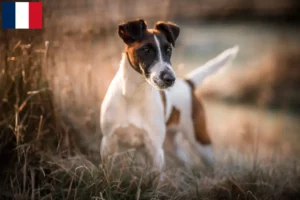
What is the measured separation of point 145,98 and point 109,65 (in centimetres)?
57

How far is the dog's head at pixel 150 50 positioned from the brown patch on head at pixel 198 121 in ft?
2.37

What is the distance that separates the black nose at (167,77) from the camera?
3.04 m

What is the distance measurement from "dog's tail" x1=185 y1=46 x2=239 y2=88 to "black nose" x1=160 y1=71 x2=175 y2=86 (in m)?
1.00

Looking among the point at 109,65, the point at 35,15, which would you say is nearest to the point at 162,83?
the point at 109,65

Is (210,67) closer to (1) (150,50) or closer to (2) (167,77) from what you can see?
(1) (150,50)

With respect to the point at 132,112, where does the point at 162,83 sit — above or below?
above

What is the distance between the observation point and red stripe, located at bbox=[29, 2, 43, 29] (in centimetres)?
348

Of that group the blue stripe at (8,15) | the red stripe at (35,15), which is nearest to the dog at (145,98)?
the red stripe at (35,15)

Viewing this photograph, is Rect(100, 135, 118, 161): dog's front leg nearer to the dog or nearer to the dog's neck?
the dog

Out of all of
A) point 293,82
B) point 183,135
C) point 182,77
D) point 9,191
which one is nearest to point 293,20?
→ point 293,82

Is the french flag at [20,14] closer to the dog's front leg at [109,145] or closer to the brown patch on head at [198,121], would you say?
the dog's front leg at [109,145]

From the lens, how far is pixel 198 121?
396 cm

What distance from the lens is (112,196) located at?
122 inches

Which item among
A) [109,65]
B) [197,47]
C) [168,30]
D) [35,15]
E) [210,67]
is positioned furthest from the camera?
[197,47]
